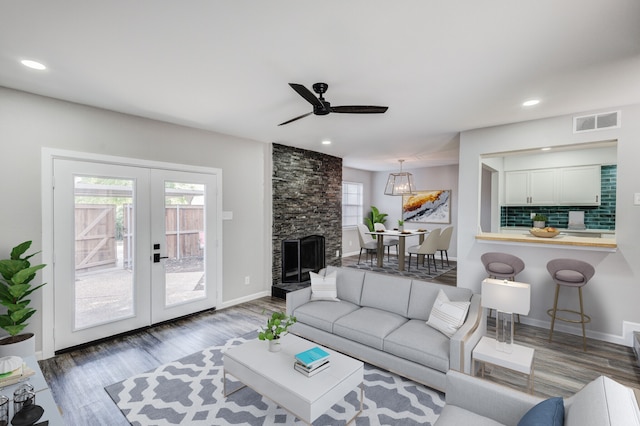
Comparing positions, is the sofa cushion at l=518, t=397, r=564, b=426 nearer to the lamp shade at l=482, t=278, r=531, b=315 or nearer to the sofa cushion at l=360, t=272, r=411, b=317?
the lamp shade at l=482, t=278, r=531, b=315

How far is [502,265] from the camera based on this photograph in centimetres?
385

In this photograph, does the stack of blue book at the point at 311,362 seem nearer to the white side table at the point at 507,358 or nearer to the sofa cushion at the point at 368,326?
the sofa cushion at the point at 368,326

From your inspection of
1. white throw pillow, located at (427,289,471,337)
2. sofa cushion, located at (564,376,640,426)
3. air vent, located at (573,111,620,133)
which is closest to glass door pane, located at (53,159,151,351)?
white throw pillow, located at (427,289,471,337)

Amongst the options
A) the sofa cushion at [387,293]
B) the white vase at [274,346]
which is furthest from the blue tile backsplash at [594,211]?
the white vase at [274,346]

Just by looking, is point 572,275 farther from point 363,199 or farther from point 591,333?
point 363,199

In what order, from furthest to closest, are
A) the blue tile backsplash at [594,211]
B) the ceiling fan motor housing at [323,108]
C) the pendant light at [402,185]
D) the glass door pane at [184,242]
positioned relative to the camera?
the pendant light at [402,185] → the blue tile backsplash at [594,211] → the glass door pane at [184,242] → the ceiling fan motor housing at [323,108]

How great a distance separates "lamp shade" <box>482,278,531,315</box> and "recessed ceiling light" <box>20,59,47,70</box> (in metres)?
4.00

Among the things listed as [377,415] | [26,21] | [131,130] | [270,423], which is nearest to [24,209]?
[131,130]

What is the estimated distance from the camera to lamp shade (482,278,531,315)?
7.26 feet

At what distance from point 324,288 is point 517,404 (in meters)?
2.34

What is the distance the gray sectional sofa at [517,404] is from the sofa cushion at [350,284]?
186 centimetres

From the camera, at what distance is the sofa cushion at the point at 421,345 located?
2.42 metres

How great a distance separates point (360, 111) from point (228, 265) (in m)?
3.23

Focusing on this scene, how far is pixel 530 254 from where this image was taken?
4020mm
